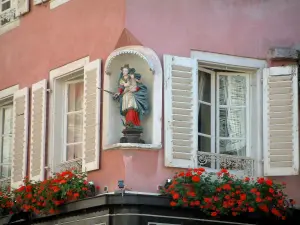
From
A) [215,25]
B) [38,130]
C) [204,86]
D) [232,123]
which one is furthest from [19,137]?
[215,25]

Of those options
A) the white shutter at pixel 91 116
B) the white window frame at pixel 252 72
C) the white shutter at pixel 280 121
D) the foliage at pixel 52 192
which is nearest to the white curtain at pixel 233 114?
the white window frame at pixel 252 72

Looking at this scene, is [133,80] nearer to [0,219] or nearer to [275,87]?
[275,87]

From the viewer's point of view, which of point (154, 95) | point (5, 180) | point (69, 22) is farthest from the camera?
point (5, 180)

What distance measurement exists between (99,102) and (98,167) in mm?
989

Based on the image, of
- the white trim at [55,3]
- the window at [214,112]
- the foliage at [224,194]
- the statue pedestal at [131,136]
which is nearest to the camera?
the foliage at [224,194]

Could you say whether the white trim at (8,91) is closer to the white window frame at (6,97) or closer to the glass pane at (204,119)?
the white window frame at (6,97)

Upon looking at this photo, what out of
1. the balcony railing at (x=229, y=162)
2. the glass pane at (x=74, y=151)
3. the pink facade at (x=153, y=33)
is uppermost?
the pink facade at (x=153, y=33)

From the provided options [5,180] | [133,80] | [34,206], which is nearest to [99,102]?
[133,80]

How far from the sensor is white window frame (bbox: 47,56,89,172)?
1964cm

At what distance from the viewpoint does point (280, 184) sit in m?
18.6

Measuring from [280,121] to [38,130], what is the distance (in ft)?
12.9

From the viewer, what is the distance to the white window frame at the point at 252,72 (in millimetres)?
19031

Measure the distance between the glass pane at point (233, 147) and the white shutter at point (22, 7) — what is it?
4.25 m

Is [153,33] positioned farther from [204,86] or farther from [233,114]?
[233,114]
